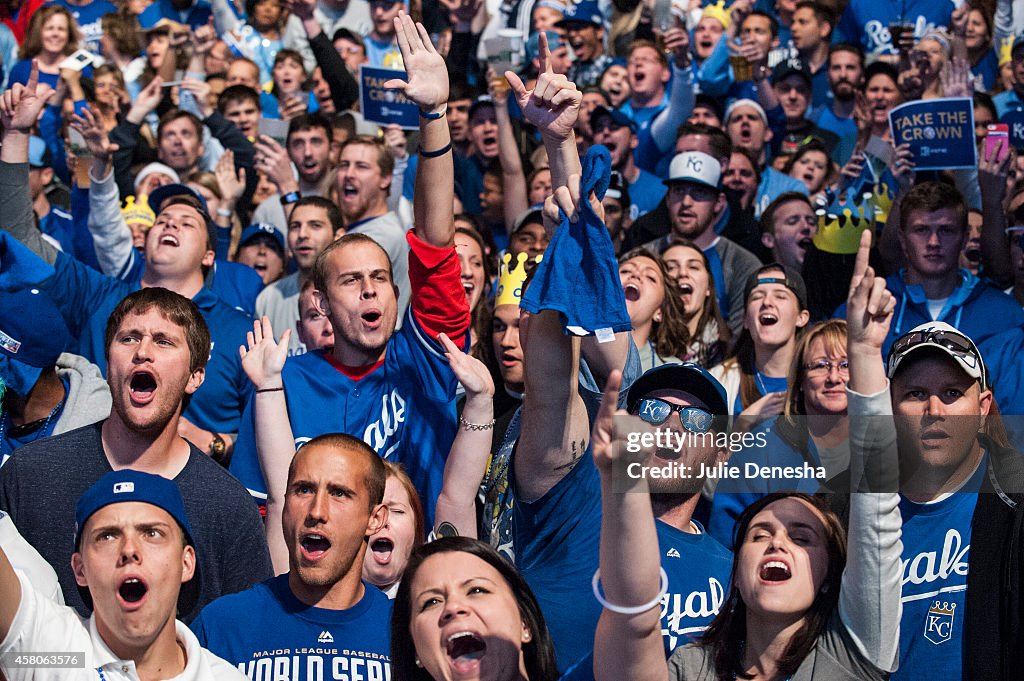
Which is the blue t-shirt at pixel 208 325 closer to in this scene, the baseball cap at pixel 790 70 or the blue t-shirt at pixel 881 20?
the baseball cap at pixel 790 70

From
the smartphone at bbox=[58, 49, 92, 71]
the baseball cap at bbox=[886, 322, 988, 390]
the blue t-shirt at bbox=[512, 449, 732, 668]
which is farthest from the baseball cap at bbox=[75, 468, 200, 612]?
the smartphone at bbox=[58, 49, 92, 71]

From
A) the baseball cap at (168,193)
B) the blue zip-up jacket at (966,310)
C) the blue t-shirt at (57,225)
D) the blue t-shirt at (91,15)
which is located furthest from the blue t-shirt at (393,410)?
the blue t-shirt at (91,15)

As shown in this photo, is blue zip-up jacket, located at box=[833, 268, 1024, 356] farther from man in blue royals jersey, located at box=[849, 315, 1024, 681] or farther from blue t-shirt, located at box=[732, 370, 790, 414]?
man in blue royals jersey, located at box=[849, 315, 1024, 681]

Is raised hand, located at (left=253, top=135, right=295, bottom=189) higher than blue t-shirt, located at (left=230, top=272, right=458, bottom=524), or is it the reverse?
raised hand, located at (left=253, top=135, right=295, bottom=189)

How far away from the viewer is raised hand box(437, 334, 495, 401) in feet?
14.4

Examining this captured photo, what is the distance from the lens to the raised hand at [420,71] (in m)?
4.73

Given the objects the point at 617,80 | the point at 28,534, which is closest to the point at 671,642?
the point at 28,534

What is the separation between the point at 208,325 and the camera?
5969 mm

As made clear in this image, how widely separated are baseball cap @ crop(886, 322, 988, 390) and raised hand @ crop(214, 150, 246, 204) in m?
5.33

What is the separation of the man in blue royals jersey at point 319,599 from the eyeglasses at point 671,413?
2.75ft

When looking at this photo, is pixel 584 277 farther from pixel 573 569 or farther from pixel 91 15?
pixel 91 15

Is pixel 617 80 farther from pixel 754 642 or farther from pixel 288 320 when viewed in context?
pixel 754 642

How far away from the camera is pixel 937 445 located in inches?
151

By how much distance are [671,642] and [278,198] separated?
515 cm
